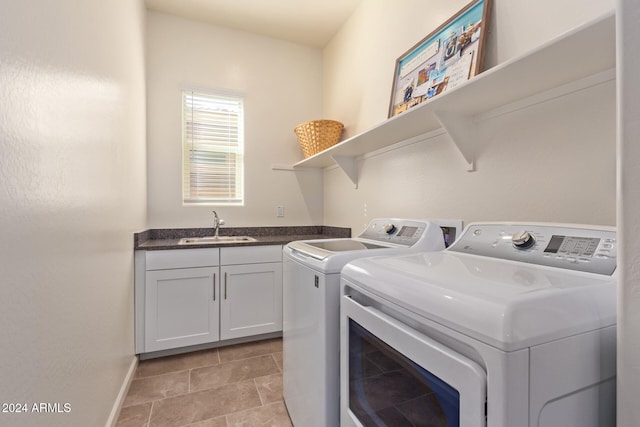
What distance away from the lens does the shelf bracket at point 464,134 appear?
4.56ft

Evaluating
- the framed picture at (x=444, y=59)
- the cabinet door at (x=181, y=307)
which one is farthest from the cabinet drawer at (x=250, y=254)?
the framed picture at (x=444, y=59)

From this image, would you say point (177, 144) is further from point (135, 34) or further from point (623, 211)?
point (623, 211)

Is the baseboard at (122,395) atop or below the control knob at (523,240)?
below

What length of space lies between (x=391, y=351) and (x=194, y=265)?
186 cm

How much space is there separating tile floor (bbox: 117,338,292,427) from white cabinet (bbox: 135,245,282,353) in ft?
0.47

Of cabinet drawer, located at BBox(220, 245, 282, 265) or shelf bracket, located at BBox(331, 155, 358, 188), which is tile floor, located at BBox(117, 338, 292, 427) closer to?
cabinet drawer, located at BBox(220, 245, 282, 265)

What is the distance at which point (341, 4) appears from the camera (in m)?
2.51

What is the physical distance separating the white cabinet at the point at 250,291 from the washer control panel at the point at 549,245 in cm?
164

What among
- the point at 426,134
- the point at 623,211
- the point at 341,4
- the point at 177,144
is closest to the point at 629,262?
the point at 623,211

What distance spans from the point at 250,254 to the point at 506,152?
1.86 m

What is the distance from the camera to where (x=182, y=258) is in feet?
7.34

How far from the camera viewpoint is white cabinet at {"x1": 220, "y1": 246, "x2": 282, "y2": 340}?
2350 mm

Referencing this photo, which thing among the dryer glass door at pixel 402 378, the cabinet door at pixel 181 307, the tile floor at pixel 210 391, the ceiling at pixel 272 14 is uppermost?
the ceiling at pixel 272 14

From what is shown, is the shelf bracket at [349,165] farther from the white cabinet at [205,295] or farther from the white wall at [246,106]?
the white cabinet at [205,295]
